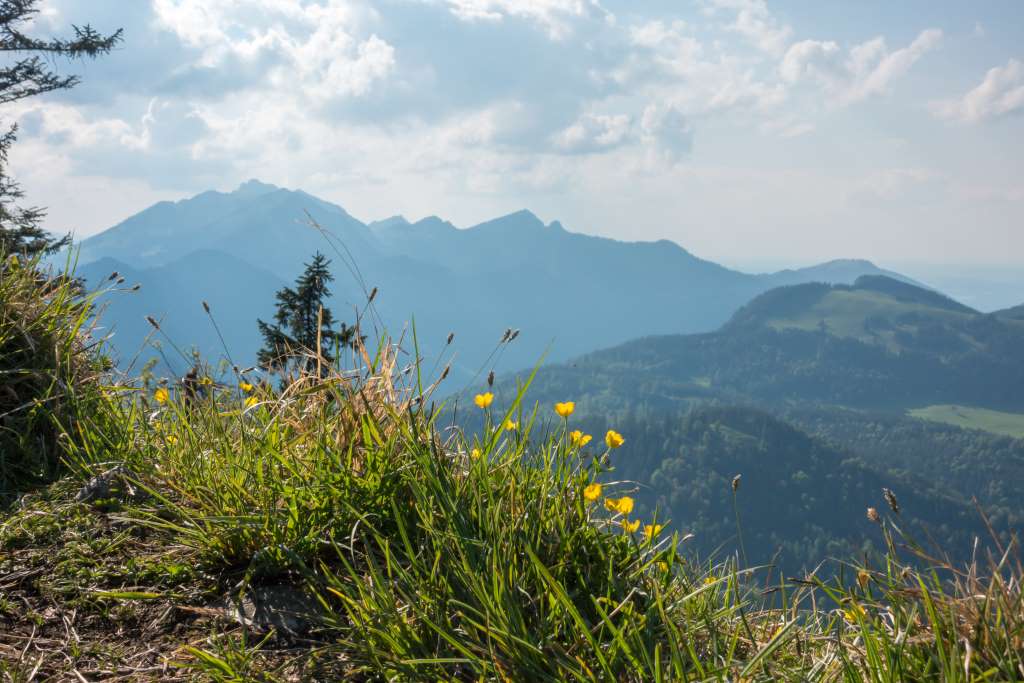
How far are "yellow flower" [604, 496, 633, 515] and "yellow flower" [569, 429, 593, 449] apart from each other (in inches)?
9.8

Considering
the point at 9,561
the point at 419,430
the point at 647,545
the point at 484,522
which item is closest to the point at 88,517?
the point at 9,561

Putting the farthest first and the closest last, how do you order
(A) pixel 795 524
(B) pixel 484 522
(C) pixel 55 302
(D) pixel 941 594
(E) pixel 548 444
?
(A) pixel 795 524 < (C) pixel 55 302 < (E) pixel 548 444 < (B) pixel 484 522 < (D) pixel 941 594

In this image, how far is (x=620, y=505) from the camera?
268 cm

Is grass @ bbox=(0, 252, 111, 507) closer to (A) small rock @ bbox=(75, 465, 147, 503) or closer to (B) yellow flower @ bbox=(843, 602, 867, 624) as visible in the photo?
(A) small rock @ bbox=(75, 465, 147, 503)

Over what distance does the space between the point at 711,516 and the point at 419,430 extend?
206127 mm

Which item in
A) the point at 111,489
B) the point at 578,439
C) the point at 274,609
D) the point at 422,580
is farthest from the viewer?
the point at 111,489

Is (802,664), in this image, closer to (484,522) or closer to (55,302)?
(484,522)

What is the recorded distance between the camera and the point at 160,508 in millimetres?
2771

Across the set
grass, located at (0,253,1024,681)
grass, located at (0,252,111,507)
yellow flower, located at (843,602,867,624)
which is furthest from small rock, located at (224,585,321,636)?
yellow flower, located at (843,602,867,624)

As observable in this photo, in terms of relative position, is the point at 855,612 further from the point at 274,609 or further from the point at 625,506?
the point at 274,609

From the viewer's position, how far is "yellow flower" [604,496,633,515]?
2617mm

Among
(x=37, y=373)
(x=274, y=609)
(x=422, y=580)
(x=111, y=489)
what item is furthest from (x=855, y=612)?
(x=37, y=373)

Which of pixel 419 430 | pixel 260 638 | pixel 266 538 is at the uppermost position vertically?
pixel 419 430

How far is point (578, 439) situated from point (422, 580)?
0.89 m
